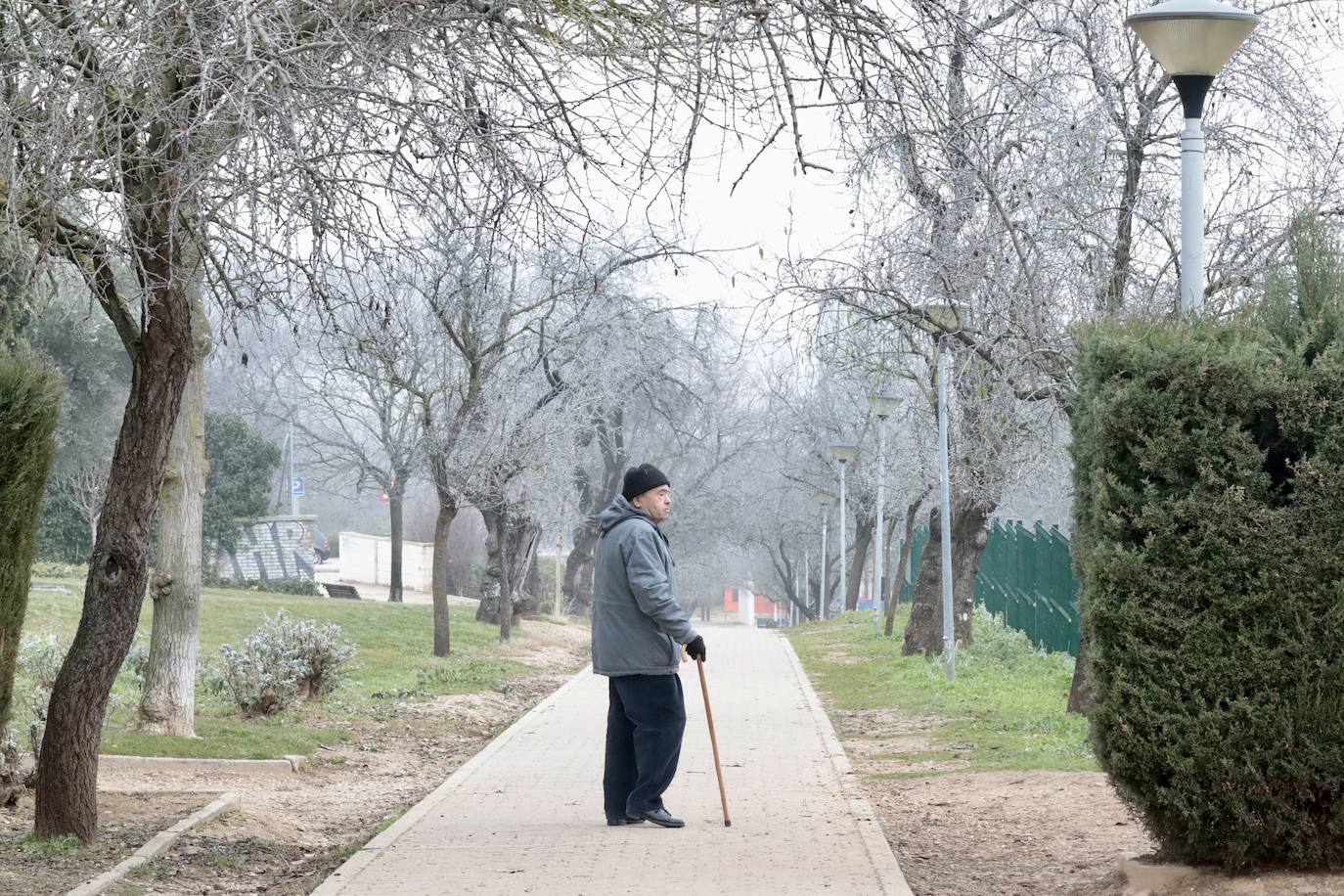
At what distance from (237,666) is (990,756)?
6409mm

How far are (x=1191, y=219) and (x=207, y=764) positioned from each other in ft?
23.9

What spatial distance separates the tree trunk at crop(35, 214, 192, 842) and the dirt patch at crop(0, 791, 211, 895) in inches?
7.7

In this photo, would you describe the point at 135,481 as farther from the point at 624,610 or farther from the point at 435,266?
the point at 624,610

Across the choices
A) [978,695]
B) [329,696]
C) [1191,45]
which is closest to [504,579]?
[329,696]

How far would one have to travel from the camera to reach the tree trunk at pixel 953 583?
75.3ft

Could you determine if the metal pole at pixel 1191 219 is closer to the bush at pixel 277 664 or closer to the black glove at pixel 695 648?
the black glove at pixel 695 648

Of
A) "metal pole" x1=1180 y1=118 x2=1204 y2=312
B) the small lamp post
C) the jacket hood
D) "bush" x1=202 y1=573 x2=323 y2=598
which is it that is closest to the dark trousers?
the jacket hood

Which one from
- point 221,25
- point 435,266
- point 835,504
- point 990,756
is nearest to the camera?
point 221,25

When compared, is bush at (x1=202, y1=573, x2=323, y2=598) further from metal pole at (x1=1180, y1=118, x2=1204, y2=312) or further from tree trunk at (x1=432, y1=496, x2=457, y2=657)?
metal pole at (x1=1180, y1=118, x2=1204, y2=312)

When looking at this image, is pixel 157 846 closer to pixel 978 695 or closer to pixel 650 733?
pixel 650 733

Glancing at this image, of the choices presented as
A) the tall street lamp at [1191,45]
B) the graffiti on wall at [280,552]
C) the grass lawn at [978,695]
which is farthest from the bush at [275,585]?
the tall street lamp at [1191,45]

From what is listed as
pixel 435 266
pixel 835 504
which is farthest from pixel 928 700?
pixel 835 504

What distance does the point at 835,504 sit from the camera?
50.5 m

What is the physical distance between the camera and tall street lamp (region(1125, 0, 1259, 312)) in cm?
775
